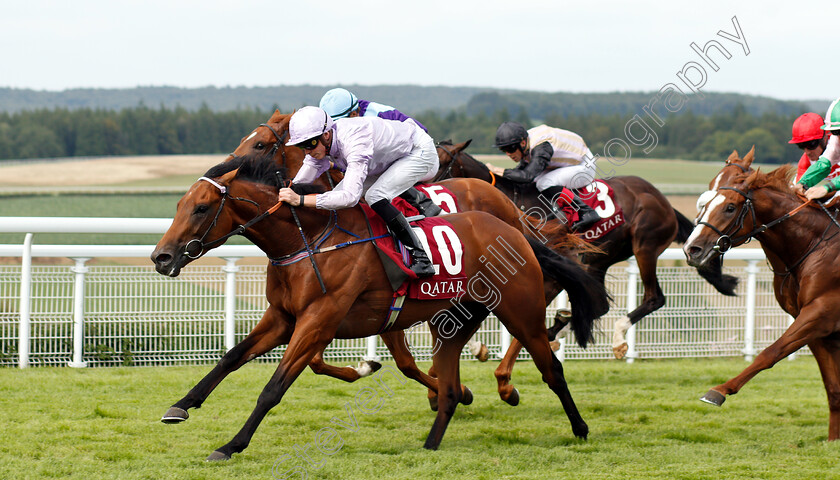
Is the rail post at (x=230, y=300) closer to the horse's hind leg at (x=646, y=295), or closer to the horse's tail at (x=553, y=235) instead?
the horse's tail at (x=553, y=235)

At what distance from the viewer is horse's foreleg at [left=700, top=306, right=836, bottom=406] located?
421cm

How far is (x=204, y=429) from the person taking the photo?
4.71m

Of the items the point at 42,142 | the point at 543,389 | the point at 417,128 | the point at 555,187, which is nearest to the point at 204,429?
the point at 417,128

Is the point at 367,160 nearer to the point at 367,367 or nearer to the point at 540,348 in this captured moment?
the point at 540,348

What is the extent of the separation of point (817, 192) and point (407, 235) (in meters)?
2.21

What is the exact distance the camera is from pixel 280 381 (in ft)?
12.4

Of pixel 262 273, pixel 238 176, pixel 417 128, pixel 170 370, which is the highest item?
pixel 417 128

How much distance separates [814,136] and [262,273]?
14.0 feet

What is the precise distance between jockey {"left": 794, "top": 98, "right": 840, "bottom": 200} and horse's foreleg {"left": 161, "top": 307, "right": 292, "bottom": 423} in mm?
2820

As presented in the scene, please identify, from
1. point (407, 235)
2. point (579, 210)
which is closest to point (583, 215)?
point (579, 210)

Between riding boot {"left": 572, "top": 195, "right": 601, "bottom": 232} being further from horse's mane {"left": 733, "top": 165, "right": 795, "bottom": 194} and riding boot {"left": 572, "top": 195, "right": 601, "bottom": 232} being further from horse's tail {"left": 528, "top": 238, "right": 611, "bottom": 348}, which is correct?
horse's mane {"left": 733, "top": 165, "right": 795, "bottom": 194}

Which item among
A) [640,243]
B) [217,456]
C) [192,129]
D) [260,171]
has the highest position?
[192,129]

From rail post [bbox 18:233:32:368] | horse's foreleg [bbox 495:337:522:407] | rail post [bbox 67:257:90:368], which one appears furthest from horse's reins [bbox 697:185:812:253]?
rail post [bbox 18:233:32:368]

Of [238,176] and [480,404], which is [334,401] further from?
[238,176]
